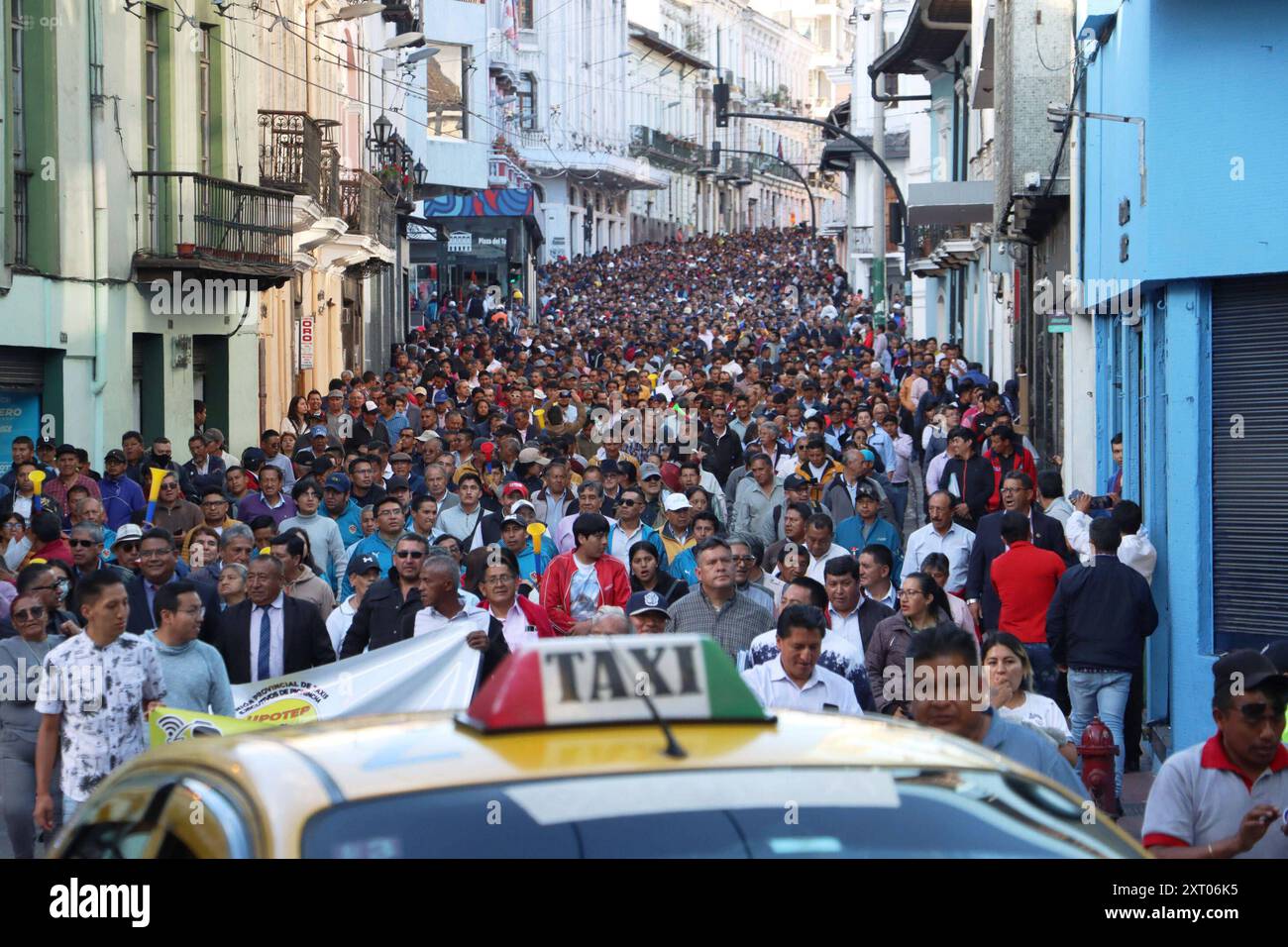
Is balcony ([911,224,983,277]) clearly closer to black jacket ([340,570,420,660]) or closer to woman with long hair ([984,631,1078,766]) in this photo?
black jacket ([340,570,420,660])

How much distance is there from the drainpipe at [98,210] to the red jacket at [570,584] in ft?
38.3

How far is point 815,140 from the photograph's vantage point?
5428 inches

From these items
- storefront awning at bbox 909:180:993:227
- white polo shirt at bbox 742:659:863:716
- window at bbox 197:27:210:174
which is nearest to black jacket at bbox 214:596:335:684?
white polo shirt at bbox 742:659:863:716

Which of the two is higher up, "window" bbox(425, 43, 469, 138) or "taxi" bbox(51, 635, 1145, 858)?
"window" bbox(425, 43, 469, 138)

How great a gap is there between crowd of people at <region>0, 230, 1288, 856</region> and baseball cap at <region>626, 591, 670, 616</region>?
0.11 ft

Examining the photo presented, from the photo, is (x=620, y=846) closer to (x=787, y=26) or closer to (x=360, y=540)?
(x=360, y=540)

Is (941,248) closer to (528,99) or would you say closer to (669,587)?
(669,587)

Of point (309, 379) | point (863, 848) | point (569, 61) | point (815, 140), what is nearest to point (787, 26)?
point (815, 140)

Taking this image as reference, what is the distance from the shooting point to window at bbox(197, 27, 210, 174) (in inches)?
1002

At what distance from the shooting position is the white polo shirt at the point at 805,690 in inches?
316

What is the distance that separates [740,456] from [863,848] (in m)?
16.3

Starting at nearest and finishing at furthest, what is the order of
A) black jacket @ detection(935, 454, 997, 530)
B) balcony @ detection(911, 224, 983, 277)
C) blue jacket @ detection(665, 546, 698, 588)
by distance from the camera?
blue jacket @ detection(665, 546, 698, 588) → black jacket @ detection(935, 454, 997, 530) → balcony @ detection(911, 224, 983, 277)

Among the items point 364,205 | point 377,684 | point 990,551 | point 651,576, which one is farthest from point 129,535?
point 364,205

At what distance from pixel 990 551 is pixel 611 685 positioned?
28.8ft
